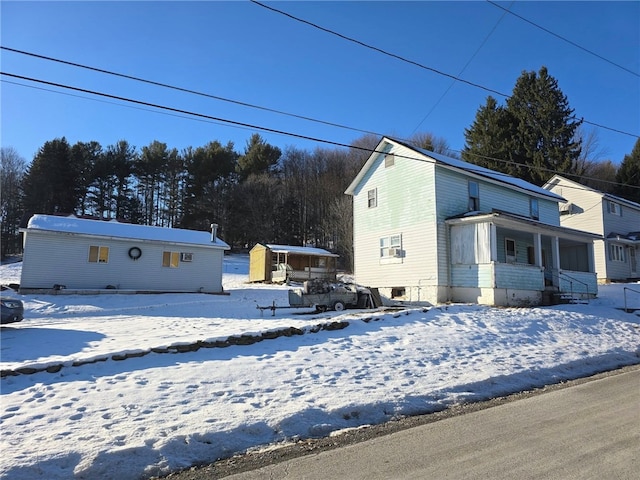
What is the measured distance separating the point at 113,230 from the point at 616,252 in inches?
1295

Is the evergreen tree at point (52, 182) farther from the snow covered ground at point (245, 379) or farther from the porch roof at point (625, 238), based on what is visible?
the porch roof at point (625, 238)

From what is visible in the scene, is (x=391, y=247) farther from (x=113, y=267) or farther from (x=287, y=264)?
(x=287, y=264)

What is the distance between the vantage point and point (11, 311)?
12266 mm

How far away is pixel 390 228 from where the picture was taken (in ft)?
71.0

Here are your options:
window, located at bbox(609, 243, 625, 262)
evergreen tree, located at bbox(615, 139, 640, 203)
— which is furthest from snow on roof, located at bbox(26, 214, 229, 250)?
evergreen tree, located at bbox(615, 139, 640, 203)

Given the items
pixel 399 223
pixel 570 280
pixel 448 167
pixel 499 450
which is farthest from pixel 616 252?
pixel 499 450

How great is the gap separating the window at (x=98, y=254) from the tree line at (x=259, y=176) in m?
27.9

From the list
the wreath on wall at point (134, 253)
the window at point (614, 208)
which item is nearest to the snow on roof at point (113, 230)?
the wreath on wall at point (134, 253)

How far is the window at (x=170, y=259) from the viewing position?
24828 mm

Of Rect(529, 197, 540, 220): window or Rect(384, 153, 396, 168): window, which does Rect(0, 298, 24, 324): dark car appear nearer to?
Rect(384, 153, 396, 168): window

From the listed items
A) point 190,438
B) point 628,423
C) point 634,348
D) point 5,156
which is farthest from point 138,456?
point 5,156

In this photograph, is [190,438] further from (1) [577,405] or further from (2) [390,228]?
(2) [390,228]

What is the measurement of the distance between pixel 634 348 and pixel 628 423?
25.2ft

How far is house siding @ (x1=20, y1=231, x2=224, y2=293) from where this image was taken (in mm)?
21625
